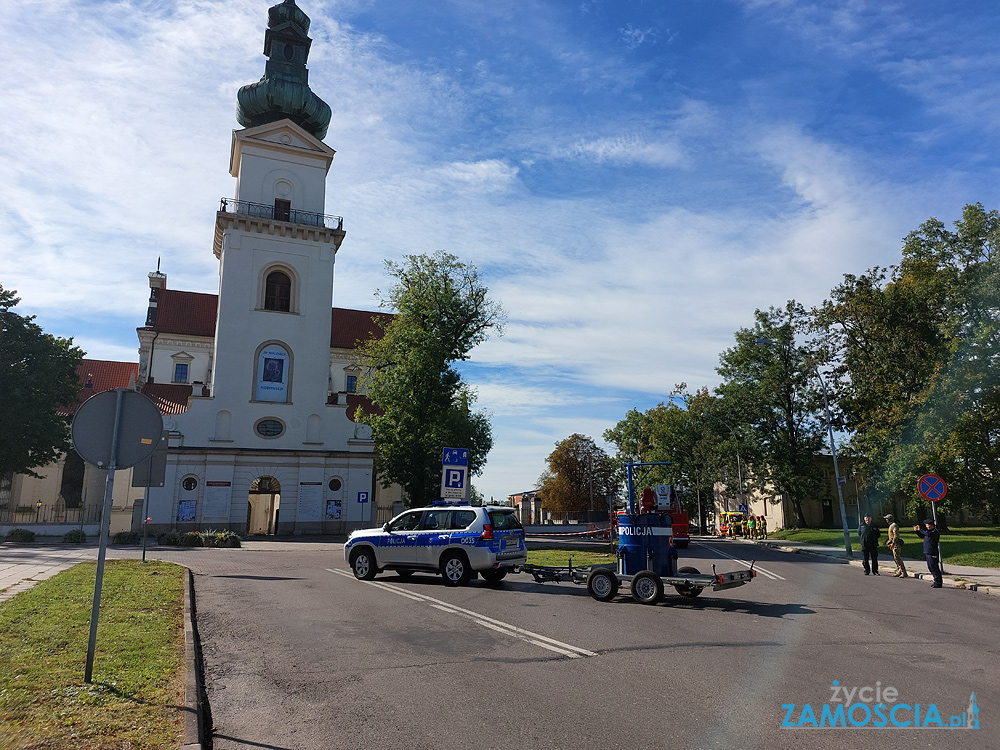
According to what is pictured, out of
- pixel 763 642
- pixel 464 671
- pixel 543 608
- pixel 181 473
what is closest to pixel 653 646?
pixel 763 642

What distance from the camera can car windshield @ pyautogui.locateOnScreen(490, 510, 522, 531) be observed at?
1473cm

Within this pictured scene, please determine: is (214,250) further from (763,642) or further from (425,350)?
(763,642)

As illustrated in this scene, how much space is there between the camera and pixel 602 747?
4.86 meters

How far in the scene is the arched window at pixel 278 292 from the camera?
42.5 meters

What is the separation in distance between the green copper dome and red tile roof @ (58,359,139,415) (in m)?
23.5

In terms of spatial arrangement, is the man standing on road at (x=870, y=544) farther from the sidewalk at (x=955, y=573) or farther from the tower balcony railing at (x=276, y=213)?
the tower balcony railing at (x=276, y=213)

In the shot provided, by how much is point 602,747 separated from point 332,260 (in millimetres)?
42071

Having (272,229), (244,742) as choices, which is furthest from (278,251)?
(244,742)

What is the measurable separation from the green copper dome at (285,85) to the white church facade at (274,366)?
0.28 feet

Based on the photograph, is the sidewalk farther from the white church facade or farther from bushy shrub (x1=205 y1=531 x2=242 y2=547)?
bushy shrub (x1=205 y1=531 x2=242 y2=547)

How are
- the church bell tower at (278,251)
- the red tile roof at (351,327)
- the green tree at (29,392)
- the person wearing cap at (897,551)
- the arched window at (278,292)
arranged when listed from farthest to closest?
1. the red tile roof at (351,327)
2. the arched window at (278,292)
3. the church bell tower at (278,251)
4. the green tree at (29,392)
5. the person wearing cap at (897,551)

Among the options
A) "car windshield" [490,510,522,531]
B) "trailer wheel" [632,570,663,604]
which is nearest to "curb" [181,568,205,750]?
"car windshield" [490,510,522,531]

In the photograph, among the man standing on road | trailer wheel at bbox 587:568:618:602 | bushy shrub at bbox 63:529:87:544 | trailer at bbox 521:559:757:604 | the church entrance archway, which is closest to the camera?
trailer at bbox 521:559:757:604

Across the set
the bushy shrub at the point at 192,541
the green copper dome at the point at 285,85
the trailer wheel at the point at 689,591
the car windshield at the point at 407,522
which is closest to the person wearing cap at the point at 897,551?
the trailer wheel at the point at 689,591
